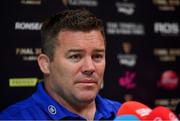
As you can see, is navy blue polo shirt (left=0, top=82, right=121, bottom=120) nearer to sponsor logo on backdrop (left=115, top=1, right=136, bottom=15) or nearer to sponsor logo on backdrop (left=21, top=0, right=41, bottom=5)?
sponsor logo on backdrop (left=21, top=0, right=41, bottom=5)

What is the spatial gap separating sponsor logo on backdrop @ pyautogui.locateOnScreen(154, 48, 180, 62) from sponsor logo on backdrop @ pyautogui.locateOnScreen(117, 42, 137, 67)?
17cm

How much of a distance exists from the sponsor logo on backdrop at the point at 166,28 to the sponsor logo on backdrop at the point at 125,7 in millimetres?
188

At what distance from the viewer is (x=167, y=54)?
2.47 metres

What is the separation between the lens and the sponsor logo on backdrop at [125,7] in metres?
2.31

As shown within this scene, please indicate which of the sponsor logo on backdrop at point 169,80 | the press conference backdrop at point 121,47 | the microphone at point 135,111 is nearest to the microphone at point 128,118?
the microphone at point 135,111

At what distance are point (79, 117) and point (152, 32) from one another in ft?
3.57

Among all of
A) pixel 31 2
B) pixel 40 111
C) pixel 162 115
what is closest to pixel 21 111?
pixel 40 111

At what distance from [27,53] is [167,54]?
0.88 metres

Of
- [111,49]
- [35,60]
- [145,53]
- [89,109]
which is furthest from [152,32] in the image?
[89,109]

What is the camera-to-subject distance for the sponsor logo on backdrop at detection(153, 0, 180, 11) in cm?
244

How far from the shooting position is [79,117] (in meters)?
1.47

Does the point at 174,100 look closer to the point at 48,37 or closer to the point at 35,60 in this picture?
the point at 35,60

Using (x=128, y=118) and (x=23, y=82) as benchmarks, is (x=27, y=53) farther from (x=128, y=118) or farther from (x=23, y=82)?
(x=128, y=118)

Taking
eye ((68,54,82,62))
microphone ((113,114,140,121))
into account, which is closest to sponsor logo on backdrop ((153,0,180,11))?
eye ((68,54,82,62))
